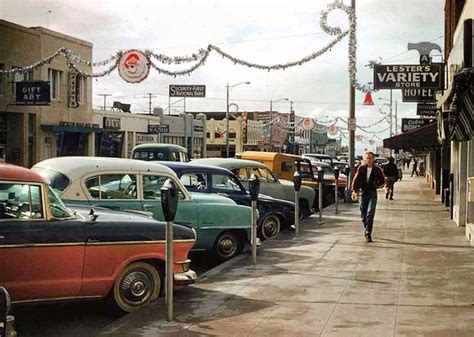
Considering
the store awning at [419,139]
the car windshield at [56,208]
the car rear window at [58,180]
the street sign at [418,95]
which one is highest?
the street sign at [418,95]

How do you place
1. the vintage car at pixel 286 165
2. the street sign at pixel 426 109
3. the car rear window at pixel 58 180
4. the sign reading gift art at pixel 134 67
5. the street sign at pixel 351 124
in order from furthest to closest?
the street sign at pixel 426 109 < the street sign at pixel 351 124 < the vintage car at pixel 286 165 < the sign reading gift art at pixel 134 67 < the car rear window at pixel 58 180

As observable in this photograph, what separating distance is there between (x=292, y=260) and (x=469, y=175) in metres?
5.53

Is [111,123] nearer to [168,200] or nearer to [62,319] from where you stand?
[62,319]

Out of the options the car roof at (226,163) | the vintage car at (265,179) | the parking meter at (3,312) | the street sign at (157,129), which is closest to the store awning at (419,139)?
the vintage car at (265,179)

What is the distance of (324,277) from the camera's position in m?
9.81

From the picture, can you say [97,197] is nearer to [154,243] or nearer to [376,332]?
[154,243]

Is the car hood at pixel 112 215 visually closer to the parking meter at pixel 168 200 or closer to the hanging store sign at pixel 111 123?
the parking meter at pixel 168 200

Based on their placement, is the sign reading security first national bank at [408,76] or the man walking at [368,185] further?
the sign reading security first national bank at [408,76]

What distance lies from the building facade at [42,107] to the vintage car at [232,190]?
71.1 feet

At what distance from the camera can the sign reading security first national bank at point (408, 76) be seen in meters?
19.4

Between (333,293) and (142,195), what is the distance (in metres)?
3.45

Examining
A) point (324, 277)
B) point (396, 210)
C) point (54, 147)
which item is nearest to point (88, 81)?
point (54, 147)

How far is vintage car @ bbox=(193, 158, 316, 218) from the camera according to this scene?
17.0 m

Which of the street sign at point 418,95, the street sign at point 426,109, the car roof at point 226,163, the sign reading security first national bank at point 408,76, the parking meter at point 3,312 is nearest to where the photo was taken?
the parking meter at point 3,312
